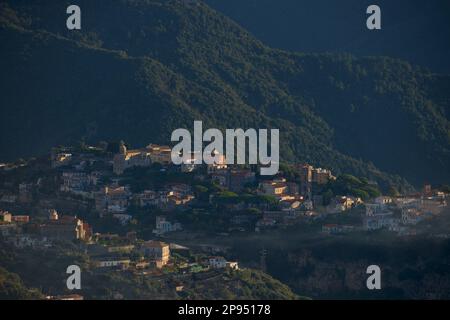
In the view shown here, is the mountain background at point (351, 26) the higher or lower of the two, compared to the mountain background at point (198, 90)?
higher

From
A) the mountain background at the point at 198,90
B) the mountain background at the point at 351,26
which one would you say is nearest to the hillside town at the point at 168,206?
the mountain background at the point at 198,90

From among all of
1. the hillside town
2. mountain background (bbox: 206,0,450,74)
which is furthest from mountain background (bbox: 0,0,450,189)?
mountain background (bbox: 206,0,450,74)

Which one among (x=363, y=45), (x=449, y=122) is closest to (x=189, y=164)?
(x=449, y=122)

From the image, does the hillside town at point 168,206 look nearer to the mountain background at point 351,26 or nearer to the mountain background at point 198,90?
the mountain background at point 198,90

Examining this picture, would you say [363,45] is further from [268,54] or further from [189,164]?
[189,164]

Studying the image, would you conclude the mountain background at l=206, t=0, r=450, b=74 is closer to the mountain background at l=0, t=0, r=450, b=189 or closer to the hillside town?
the mountain background at l=0, t=0, r=450, b=189

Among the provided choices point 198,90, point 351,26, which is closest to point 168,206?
point 198,90
